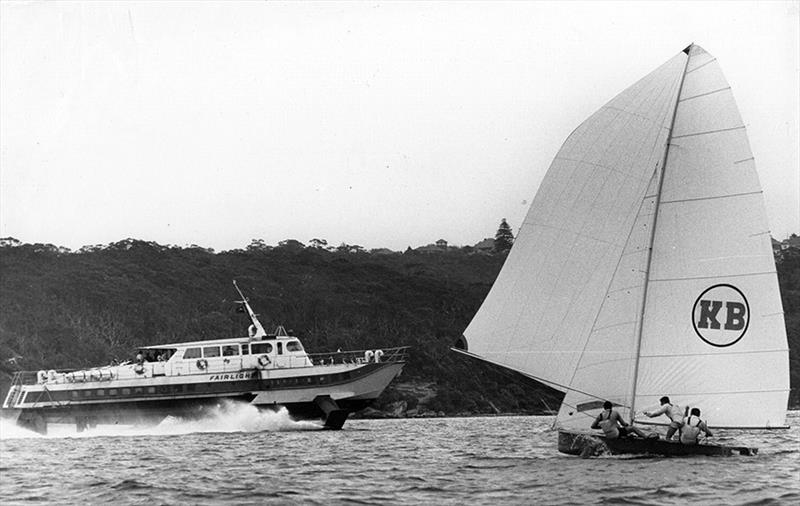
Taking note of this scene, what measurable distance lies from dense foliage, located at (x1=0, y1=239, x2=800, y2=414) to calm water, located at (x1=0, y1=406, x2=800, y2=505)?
152 feet

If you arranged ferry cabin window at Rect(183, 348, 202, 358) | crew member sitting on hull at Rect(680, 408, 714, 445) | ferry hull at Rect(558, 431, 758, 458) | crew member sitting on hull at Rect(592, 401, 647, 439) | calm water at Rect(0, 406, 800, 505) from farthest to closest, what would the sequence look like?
ferry cabin window at Rect(183, 348, 202, 358) < crew member sitting on hull at Rect(592, 401, 647, 439) < ferry hull at Rect(558, 431, 758, 458) < crew member sitting on hull at Rect(680, 408, 714, 445) < calm water at Rect(0, 406, 800, 505)

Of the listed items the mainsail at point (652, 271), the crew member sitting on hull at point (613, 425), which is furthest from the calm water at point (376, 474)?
the mainsail at point (652, 271)

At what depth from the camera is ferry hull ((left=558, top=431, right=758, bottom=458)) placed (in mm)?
28859

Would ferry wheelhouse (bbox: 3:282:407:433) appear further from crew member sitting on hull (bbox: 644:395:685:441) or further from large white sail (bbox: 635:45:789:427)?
crew member sitting on hull (bbox: 644:395:685:441)

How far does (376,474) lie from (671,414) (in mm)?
7716

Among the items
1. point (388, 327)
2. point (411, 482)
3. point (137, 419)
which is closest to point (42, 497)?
point (411, 482)

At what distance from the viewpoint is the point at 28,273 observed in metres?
111

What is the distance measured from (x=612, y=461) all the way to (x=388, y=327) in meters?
85.4

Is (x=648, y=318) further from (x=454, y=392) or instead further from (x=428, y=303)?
(x=428, y=303)

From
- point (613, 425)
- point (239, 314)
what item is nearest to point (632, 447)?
point (613, 425)

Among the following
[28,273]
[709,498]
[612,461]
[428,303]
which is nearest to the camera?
[709,498]

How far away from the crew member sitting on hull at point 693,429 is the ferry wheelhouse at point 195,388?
24691 mm

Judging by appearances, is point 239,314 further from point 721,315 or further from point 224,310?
point 721,315

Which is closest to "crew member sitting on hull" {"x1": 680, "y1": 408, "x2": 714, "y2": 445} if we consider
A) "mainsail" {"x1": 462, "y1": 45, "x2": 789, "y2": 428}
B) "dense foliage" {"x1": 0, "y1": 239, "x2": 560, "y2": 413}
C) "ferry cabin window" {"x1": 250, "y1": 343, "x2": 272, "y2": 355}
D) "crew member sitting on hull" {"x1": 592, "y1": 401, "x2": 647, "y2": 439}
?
"mainsail" {"x1": 462, "y1": 45, "x2": 789, "y2": 428}
